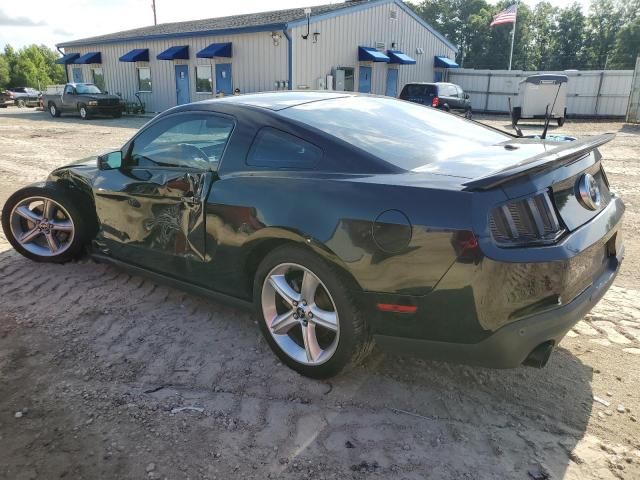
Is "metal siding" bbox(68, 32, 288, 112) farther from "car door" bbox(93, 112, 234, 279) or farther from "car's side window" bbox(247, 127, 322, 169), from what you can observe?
"car's side window" bbox(247, 127, 322, 169)

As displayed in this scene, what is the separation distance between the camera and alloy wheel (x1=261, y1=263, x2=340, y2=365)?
2654 millimetres

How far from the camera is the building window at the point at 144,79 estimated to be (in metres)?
25.9

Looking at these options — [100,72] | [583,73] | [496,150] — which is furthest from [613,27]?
[496,150]

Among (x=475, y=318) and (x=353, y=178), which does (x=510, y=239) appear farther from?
(x=353, y=178)

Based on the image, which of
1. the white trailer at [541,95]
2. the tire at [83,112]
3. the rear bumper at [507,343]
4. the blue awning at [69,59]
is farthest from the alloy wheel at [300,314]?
the blue awning at [69,59]

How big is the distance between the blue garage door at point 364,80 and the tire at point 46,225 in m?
20.7

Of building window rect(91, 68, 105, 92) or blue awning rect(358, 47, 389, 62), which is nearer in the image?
blue awning rect(358, 47, 389, 62)

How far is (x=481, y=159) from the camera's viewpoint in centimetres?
263

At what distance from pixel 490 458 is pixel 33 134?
1807cm

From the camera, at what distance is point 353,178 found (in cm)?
247

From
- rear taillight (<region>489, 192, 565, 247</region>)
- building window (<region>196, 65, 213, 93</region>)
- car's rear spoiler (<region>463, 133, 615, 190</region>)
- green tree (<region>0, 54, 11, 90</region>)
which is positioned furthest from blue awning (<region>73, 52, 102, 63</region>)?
green tree (<region>0, 54, 11, 90</region>)

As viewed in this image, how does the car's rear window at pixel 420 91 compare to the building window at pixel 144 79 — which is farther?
the building window at pixel 144 79

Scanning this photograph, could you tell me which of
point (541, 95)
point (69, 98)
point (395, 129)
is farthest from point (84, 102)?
point (395, 129)

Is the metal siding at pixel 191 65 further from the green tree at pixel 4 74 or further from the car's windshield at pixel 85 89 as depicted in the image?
the green tree at pixel 4 74
